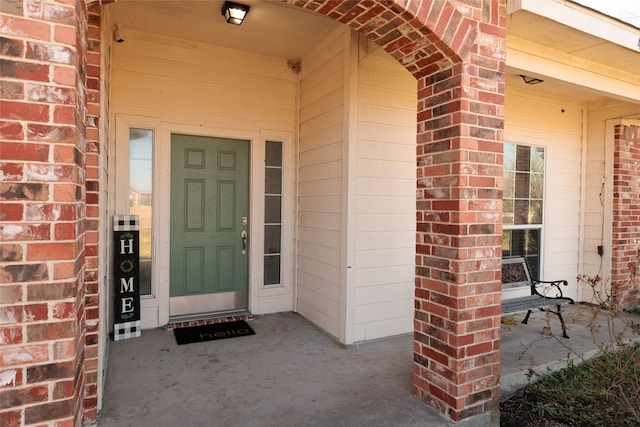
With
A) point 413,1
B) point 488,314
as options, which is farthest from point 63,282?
point 488,314

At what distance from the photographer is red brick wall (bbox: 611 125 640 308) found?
520 centimetres

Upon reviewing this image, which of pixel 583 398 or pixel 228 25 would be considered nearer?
pixel 583 398

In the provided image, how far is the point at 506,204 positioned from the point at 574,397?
270cm

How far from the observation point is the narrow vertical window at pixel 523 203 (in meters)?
5.02

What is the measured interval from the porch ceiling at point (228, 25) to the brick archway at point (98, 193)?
1.40 meters

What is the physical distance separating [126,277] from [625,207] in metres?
6.26

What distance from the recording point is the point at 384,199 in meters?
3.85

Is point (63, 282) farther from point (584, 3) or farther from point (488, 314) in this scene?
point (584, 3)

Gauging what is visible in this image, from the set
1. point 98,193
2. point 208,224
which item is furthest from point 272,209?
point 98,193

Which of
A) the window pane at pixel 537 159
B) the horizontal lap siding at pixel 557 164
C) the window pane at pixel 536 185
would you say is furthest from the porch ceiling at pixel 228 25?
the window pane at pixel 536 185

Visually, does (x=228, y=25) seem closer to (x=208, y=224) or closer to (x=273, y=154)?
(x=273, y=154)

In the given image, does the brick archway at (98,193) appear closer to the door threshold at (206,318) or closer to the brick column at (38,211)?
the brick column at (38,211)

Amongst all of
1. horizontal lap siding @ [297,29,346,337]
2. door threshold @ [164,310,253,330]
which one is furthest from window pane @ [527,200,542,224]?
door threshold @ [164,310,253,330]

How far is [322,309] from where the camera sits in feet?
13.5
